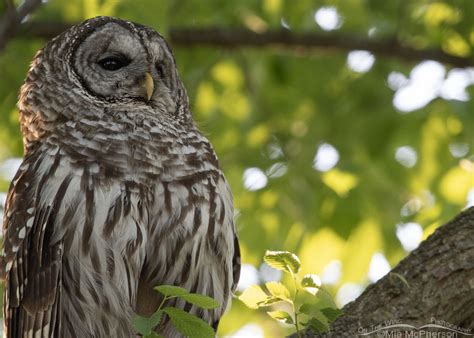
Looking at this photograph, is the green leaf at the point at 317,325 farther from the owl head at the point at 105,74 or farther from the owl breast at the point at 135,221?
the owl head at the point at 105,74

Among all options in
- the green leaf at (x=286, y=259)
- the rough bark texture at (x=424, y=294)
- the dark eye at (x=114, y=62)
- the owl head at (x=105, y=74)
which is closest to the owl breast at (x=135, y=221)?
the owl head at (x=105, y=74)

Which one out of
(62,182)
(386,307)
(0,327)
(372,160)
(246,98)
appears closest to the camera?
(386,307)

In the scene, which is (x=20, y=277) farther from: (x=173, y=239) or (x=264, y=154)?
(x=264, y=154)

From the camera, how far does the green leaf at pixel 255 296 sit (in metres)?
2.84

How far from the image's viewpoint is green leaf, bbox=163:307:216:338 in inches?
107

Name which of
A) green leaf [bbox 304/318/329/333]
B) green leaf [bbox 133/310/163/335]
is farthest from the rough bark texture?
green leaf [bbox 133/310/163/335]

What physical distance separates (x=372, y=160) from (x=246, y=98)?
1.29m

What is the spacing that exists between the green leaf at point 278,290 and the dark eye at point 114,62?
1694 mm

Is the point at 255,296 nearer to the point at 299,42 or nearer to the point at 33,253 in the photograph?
the point at 33,253

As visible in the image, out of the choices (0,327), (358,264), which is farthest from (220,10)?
(0,327)

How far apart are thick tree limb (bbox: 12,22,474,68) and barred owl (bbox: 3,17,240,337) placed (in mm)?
1929

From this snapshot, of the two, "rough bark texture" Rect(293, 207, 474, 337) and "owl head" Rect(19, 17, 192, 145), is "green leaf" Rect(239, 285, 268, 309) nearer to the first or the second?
"rough bark texture" Rect(293, 207, 474, 337)

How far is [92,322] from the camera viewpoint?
3.61m

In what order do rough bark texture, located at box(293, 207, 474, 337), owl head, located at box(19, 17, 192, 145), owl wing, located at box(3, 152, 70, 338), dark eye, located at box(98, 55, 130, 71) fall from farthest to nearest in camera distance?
dark eye, located at box(98, 55, 130, 71) → owl head, located at box(19, 17, 192, 145) → owl wing, located at box(3, 152, 70, 338) → rough bark texture, located at box(293, 207, 474, 337)
